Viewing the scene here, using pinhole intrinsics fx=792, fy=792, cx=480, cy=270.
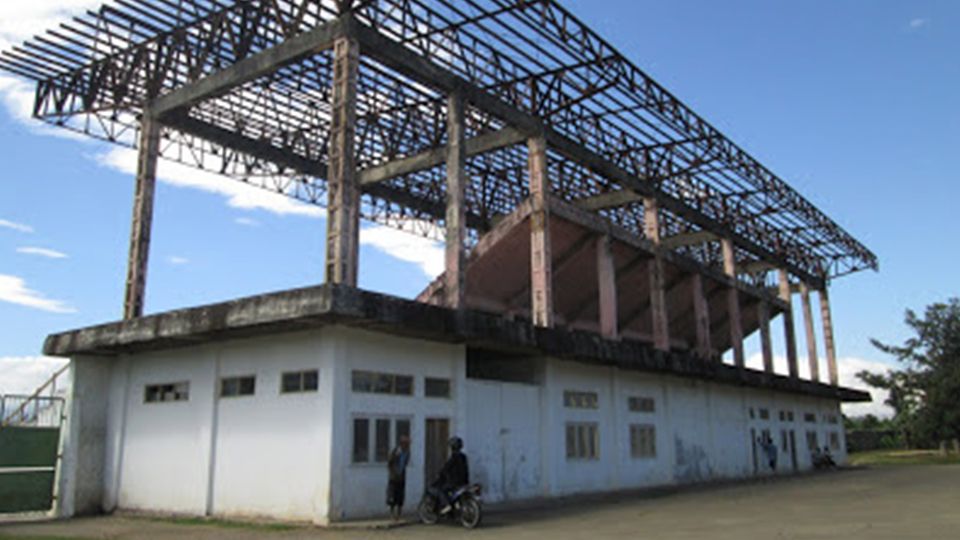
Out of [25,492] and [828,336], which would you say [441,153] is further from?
[828,336]

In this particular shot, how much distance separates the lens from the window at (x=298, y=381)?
15688mm

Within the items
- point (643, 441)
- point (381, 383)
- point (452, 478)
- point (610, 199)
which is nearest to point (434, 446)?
point (381, 383)

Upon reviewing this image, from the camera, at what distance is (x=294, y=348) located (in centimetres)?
1611

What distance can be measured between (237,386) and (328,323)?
3.24 m

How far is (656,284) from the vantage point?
2845 cm

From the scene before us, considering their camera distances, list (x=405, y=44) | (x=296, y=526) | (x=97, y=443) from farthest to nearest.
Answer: (x=405, y=44) → (x=97, y=443) → (x=296, y=526)

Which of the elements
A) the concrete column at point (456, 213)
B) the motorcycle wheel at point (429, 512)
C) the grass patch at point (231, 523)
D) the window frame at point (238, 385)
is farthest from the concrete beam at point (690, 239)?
the grass patch at point (231, 523)

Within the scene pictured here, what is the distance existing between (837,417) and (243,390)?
3598 cm

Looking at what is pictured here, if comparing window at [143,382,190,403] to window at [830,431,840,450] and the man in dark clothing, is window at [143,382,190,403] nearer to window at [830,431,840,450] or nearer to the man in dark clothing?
the man in dark clothing

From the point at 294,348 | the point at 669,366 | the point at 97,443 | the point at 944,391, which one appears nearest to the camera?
the point at 294,348

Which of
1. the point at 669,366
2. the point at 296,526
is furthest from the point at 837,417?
the point at 296,526

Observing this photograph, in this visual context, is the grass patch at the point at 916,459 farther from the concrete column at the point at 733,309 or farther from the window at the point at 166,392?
the window at the point at 166,392

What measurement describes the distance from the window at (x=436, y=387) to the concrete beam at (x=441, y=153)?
843 cm

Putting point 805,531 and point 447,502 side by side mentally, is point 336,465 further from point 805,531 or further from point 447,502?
point 805,531
